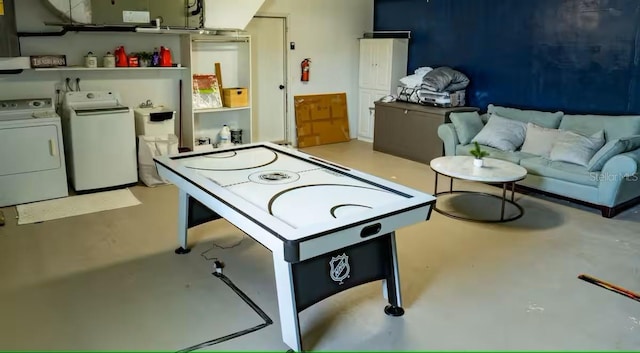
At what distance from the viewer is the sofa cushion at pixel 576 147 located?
491cm

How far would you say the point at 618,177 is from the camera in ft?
14.8

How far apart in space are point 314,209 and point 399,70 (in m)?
5.28

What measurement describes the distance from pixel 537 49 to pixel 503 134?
1.21 meters

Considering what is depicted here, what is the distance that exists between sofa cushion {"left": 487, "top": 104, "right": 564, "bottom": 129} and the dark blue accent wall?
28 centimetres

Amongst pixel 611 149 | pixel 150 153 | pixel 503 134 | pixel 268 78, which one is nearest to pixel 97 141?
pixel 150 153

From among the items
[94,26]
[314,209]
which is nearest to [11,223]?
[94,26]

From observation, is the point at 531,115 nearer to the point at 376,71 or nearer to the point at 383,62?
the point at 383,62

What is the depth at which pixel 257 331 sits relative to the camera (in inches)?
109

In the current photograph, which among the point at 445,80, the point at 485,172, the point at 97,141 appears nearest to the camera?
the point at 485,172

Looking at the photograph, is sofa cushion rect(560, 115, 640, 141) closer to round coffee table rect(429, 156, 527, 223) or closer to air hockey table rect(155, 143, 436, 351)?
round coffee table rect(429, 156, 527, 223)

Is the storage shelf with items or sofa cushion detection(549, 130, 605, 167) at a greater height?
the storage shelf with items

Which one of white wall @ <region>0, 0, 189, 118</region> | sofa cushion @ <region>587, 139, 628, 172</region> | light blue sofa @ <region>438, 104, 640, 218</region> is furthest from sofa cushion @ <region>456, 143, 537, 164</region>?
white wall @ <region>0, 0, 189, 118</region>

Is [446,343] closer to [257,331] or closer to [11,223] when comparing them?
[257,331]

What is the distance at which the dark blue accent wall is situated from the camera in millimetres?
5246
